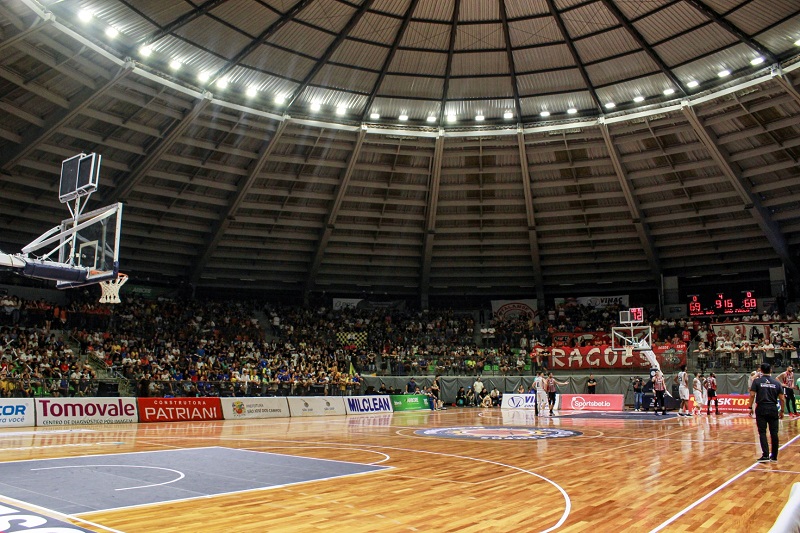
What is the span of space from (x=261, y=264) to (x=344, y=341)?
8.05 meters

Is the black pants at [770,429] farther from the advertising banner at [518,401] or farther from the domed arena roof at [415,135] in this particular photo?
the advertising banner at [518,401]

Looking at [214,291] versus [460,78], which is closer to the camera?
[460,78]

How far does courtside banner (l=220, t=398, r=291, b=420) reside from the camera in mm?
26845

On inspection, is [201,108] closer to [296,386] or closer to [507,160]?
[296,386]

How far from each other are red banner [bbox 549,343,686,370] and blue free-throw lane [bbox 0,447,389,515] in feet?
90.1

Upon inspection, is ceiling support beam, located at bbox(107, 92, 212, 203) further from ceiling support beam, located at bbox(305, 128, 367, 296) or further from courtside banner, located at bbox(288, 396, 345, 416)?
courtside banner, located at bbox(288, 396, 345, 416)

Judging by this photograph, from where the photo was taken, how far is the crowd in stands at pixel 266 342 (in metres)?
28.2

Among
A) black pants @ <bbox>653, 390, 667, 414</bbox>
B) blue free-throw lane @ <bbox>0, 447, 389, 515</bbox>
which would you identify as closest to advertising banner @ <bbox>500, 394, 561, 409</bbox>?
black pants @ <bbox>653, 390, 667, 414</bbox>

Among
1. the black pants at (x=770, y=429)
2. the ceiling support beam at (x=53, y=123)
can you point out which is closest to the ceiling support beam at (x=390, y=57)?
the ceiling support beam at (x=53, y=123)

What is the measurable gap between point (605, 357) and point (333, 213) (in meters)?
18.5

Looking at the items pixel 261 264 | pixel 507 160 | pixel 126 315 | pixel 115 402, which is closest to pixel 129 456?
pixel 115 402

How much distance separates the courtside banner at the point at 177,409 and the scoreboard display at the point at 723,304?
107 feet

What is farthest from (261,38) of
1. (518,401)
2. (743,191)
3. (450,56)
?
(743,191)

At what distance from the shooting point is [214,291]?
1797 inches
